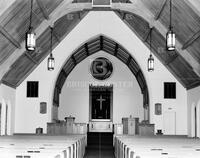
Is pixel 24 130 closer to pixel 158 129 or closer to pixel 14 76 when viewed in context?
pixel 14 76

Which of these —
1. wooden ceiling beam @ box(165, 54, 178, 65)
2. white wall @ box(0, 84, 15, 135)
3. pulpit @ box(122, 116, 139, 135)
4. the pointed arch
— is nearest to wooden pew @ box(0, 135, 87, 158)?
white wall @ box(0, 84, 15, 135)

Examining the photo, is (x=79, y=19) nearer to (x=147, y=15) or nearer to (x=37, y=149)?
(x=147, y=15)

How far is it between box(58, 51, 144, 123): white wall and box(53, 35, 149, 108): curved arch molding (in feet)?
1.38

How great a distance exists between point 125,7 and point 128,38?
4574 millimetres

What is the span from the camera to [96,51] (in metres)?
23.6

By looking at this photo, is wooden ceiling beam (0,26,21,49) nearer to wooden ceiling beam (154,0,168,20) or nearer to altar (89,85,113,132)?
wooden ceiling beam (154,0,168,20)

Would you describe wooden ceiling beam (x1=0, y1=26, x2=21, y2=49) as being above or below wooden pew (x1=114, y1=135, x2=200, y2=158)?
above

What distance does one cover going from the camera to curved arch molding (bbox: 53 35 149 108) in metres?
21.2

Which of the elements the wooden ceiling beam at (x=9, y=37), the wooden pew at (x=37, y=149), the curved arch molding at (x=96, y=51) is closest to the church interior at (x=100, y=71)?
the wooden ceiling beam at (x=9, y=37)

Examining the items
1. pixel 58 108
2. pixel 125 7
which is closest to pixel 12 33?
pixel 125 7

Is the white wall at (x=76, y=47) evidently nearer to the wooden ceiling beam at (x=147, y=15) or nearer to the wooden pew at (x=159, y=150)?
the wooden ceiling beam at (x=147, y=15)

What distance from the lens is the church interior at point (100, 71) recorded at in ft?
43.4

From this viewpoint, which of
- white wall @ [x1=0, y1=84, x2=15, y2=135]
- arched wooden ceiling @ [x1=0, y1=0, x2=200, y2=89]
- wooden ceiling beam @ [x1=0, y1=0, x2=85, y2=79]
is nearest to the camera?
arched wooden ceiling @ [x1=0, y1=0, x2=200, y2=89]

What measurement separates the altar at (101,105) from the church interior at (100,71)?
59 mm
